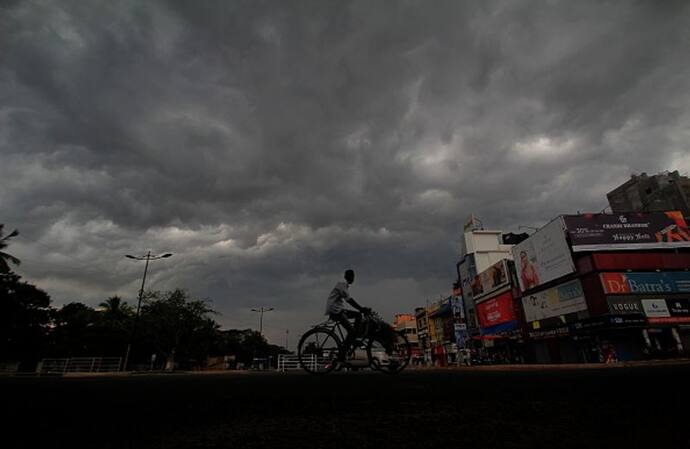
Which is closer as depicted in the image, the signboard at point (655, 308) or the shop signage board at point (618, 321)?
the shop signage board at point (618, 321)

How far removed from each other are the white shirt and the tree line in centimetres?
3174

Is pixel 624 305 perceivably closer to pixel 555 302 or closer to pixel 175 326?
pixel 555 302

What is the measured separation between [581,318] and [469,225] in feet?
104

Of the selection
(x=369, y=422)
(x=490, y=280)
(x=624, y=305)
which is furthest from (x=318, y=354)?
(x=490, y=280)

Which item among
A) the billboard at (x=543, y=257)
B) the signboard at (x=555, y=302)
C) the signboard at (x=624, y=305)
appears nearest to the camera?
the signboard at (x=624, y=305)

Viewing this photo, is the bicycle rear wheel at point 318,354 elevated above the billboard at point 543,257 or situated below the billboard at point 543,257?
below

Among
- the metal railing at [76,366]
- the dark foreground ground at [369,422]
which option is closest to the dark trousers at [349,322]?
the dark foreground ground at [369,422]

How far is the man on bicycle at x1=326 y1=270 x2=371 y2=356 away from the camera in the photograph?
6.54 m

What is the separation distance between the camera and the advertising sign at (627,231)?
112 ft

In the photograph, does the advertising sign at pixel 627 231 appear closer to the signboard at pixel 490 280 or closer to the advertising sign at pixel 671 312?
the advertising sign at pixel 671 312

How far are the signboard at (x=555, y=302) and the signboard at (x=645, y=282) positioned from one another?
261 cm

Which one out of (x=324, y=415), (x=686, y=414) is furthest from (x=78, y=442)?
(x=686, y=414)

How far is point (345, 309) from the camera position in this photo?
6586 millimetres

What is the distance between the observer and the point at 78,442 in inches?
57.6
